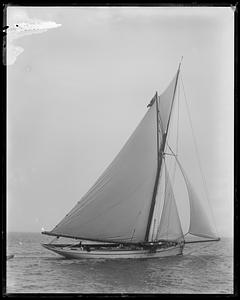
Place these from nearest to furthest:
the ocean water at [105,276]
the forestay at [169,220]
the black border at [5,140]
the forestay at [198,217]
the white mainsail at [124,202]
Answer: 1. the black border at [5,140]
2. the ocean water at [105,276]
3. the forestay at [198,217]
4. the forestay at [169,220]
5. the white mainsail at [124,202]

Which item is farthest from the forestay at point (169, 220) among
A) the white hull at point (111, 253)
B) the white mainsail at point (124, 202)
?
the white mainsail at point (124, 202)

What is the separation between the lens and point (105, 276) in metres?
8.13

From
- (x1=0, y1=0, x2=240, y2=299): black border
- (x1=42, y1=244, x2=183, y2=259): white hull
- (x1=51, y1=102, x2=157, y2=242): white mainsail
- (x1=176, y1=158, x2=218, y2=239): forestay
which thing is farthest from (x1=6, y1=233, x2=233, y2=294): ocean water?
(x1=51, y1=102, x2=157, y2=242): white mainsail

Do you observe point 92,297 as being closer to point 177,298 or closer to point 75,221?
point 177,298

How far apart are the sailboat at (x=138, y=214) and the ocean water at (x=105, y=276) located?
124 cm

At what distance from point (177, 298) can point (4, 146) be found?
10.3 feet

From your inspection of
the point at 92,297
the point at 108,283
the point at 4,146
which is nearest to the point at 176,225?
the point at 108,283

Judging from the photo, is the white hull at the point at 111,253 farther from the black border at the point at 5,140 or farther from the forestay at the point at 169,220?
the black border at the point at 5,140

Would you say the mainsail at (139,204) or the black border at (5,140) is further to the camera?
the mainsail at (139,204)

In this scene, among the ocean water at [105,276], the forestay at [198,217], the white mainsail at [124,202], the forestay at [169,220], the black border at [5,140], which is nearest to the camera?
the black border at [5,140]

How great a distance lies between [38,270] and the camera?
7555mm

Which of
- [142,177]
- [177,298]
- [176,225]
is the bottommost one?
[177,298]

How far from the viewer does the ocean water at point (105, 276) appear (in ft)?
23.1
